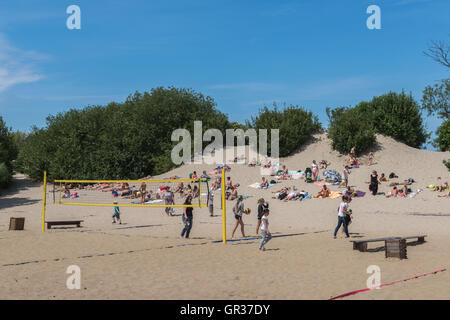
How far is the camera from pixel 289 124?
42.5m

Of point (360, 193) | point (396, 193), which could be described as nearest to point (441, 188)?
point (396, 193)

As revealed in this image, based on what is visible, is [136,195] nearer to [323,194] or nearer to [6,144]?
[323,194]

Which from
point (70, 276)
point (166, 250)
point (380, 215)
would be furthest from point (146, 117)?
point (70, 276)

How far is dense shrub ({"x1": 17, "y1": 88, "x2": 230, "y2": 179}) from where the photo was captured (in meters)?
47.3

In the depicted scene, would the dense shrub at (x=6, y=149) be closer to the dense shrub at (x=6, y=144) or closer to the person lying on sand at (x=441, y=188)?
the dense shrub at (x=6, y=144)

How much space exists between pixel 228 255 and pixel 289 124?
3115 cm

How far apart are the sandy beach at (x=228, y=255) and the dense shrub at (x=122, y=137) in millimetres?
20127

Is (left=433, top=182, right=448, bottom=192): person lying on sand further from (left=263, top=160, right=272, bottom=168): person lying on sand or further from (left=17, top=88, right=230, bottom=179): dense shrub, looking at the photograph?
(left=17, top=88, right=230, bottom=179): dense shrub

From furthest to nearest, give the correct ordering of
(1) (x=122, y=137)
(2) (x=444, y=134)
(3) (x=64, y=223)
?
(1) (x=122, y=137) < (2) (x=444, y=134) < (3) (x=64, y=223)

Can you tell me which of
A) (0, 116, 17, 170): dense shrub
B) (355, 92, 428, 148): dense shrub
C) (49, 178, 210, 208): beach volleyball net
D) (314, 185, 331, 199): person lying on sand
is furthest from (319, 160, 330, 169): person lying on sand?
(0, 116, 17, 170): dense shrub

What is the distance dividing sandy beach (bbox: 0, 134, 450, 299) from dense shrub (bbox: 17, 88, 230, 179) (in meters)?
20.1

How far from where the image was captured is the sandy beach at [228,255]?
8477 mm

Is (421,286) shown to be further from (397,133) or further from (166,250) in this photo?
(397,133)

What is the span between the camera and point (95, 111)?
2221 inches
